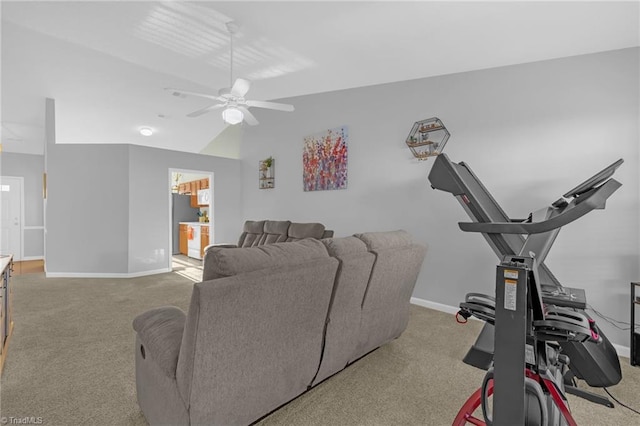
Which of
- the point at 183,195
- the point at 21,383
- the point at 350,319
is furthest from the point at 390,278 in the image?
the point at 183,195

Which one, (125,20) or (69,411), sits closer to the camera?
(69,411)

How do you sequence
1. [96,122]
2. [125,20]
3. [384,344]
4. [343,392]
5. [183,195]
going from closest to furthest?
[343,392] < [384,344] < [125,20] < [96,122] < [183,195]

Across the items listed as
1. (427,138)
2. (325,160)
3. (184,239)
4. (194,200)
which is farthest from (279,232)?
(194,200)

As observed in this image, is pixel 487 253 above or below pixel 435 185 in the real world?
below

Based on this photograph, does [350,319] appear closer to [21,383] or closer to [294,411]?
[294,411]

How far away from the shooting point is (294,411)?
1.69 meters

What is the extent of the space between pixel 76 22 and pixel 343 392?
15.0 ft

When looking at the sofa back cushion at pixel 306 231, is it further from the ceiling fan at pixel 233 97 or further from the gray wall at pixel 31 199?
the gray wall at pixel 31 199

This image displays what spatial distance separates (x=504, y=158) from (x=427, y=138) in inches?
33.2

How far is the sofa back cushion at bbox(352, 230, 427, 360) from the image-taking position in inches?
80.1

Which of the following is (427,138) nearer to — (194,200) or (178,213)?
(194,200)

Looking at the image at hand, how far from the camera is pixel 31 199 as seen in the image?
264 inches

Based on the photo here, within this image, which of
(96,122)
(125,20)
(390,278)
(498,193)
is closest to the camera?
(390,278)

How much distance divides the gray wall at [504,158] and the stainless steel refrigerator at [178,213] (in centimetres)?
470
